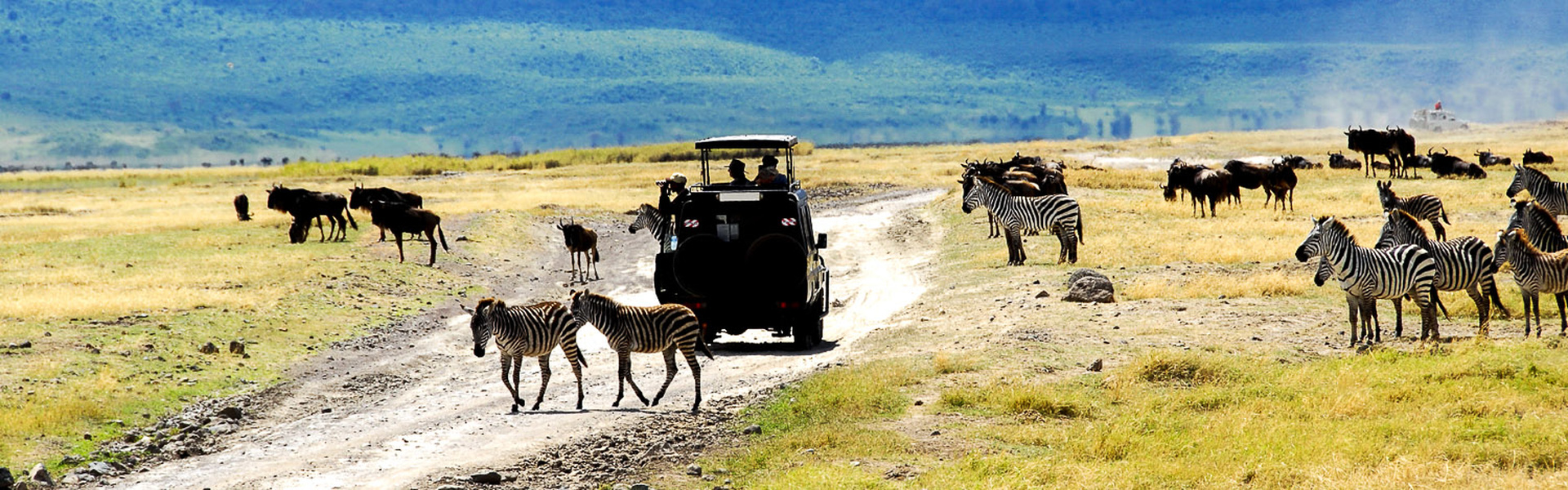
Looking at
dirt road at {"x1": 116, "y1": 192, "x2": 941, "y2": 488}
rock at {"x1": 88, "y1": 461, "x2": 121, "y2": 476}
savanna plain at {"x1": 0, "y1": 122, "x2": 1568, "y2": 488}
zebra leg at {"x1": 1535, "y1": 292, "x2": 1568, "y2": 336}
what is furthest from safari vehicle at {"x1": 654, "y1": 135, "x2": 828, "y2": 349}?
zebra leg at {"x1": 1535, "y1": 292, "x2": 1568, "y2": 336}

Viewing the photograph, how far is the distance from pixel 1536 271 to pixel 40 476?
1627 centimetres

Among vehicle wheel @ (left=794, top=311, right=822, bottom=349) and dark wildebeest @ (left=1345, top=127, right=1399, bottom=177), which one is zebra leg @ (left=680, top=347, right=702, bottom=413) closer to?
vehicle wheel @ (left=794, top=311, right=822, bottom=349)

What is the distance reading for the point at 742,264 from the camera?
1912 cm

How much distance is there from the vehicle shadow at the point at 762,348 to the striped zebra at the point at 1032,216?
30.5ft

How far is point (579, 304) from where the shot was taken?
15547mm

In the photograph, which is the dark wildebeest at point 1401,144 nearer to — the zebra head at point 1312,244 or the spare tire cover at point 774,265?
the zebra head at point 1312,244

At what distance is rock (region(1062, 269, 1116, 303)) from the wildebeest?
36.0 metres

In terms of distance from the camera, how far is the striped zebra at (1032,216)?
28.8 meters

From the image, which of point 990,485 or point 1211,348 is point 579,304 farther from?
point 1211,348

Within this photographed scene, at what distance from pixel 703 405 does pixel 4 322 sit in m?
11.7

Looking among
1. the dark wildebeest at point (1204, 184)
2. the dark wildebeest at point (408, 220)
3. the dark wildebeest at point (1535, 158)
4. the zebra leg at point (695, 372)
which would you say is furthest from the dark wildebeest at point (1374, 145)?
the zebra leg at point (695, 372)

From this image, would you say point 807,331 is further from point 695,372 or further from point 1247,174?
point 1247,174

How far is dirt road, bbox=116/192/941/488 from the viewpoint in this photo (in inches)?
522

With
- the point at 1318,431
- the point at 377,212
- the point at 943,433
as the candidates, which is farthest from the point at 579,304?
the point at 377,212
